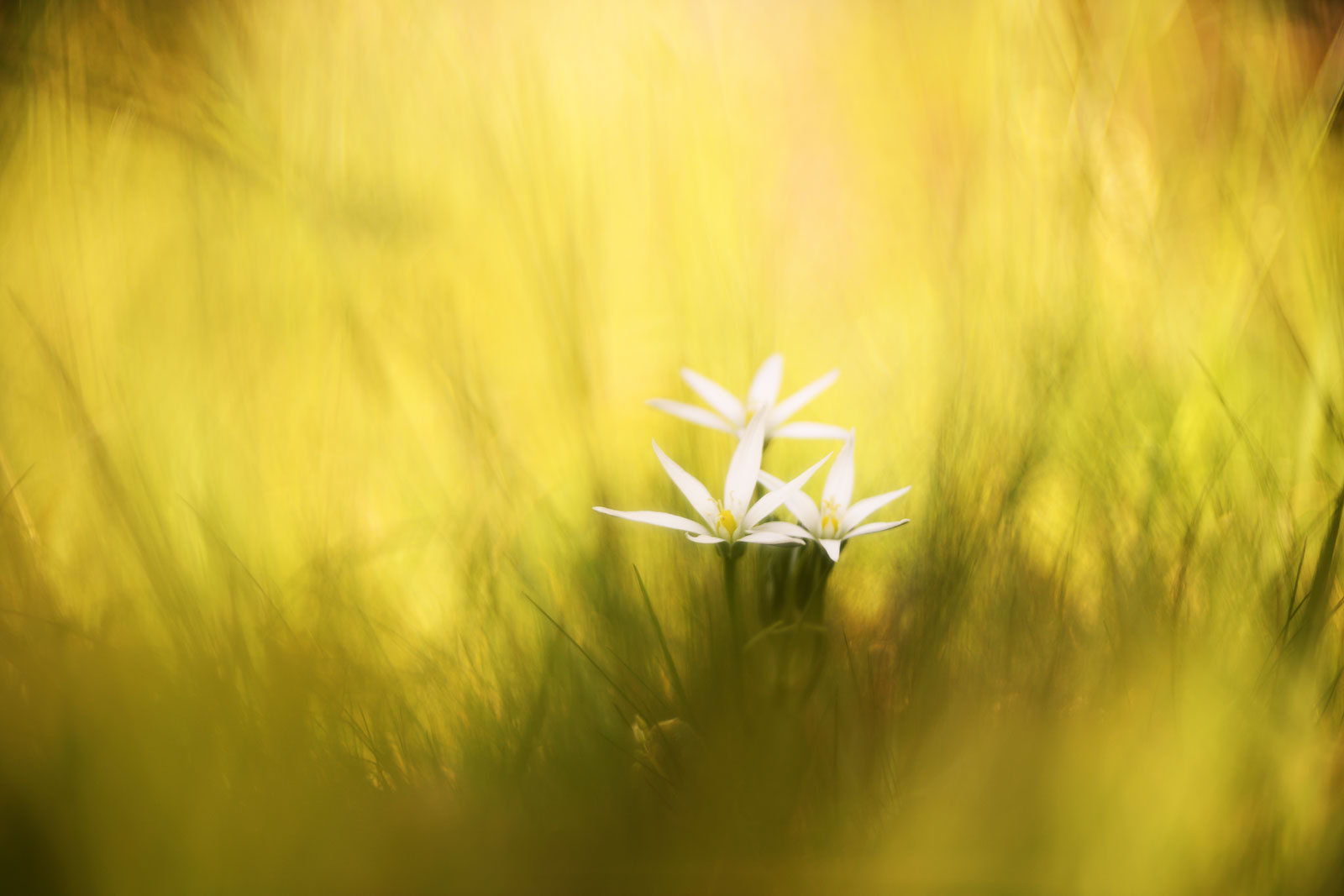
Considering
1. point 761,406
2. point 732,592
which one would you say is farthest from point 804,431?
point 732,592

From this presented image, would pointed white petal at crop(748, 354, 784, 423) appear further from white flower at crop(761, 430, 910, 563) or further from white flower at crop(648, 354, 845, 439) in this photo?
white flower at crop(761, 430, 910, 563)

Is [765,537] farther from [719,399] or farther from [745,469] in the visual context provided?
[719,399]

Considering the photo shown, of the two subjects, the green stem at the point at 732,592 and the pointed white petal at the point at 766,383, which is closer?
the green stem at the point at 732,592

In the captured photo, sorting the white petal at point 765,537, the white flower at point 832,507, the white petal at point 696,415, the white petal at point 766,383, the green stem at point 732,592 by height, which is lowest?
the green stem at point 732,592

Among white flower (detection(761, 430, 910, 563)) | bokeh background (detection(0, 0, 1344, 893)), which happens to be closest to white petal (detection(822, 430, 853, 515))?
white flower (detection(761, 430, 910, 563))

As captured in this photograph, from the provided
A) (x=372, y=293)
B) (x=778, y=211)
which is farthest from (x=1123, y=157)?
(x=372, y=293)

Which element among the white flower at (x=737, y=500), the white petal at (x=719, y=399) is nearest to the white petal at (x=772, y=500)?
the white flower at (x=737, y=500)

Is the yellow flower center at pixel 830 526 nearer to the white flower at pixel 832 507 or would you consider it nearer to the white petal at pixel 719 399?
the white flower at pixel 832 507
